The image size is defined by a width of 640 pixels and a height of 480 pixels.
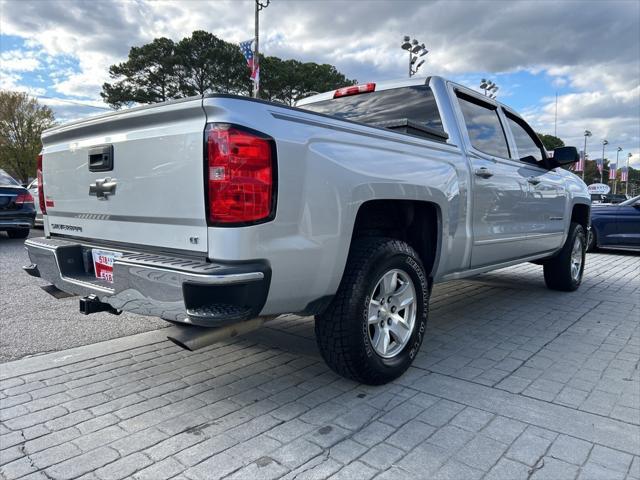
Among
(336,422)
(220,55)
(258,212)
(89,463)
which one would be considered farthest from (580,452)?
(220,55)

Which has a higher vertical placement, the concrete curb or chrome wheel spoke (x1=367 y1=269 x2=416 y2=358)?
chrome wheel spoke (x1=367 y1=269 x2=416 y2=358)

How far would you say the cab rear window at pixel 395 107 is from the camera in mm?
3914

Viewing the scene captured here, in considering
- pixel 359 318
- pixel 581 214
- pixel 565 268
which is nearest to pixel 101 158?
pixel 359 318

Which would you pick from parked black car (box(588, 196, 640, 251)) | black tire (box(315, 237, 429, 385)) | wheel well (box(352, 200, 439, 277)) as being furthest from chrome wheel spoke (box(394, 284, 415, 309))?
parked black car (box(588, 196, 640, 251))

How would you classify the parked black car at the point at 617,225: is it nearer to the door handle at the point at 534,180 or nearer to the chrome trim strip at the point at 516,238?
the chrome trim strip at the point at 516,238

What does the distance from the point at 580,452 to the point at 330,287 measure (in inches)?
57.4

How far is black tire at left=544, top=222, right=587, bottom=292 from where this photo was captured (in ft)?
19.4

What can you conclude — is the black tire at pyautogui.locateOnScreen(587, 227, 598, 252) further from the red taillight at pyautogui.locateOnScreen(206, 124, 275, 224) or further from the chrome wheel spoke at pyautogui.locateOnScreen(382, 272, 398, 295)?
the red taillight at pyautogui.locateOnScreen(206, 124, 275, 224)

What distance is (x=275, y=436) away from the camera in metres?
2.41

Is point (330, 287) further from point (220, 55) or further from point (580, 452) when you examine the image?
point (220, 55)

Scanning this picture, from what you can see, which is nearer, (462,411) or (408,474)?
(408,474)

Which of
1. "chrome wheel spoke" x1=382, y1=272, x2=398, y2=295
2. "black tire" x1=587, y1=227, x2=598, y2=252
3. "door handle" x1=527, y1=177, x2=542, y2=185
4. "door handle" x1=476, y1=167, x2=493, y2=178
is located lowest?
"black tire" x1=587, y1=227, x2=598, y2=252

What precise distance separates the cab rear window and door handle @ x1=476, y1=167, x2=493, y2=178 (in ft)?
1.49

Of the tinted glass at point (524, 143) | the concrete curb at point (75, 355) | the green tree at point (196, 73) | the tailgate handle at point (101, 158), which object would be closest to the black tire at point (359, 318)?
the tailgate handle at point (101, 158)
